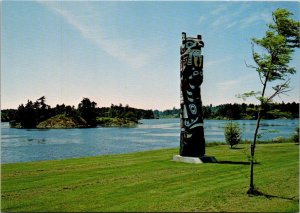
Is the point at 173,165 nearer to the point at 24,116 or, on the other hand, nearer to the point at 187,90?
the point at 187,90

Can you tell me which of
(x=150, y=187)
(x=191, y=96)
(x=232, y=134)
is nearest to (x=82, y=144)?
(x=232, y=134)

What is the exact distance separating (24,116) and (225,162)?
429ft

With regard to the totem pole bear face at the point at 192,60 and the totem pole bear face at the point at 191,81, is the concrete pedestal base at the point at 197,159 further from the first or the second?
the totem pole bear face at the point at 192,60

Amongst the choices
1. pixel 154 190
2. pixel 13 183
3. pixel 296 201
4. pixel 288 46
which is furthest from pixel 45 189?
pixel 288 46

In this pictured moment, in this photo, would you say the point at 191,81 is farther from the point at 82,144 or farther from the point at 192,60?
the point at 82,144

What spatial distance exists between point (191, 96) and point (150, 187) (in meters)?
10.7

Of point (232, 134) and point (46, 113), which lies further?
point (46, 113)

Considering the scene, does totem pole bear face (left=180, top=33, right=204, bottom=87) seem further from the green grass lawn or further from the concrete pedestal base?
the green grass lawn

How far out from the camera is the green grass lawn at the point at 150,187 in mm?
13719

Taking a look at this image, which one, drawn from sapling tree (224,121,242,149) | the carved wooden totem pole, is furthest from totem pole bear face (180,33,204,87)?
sapling tree (224,121,242,149)

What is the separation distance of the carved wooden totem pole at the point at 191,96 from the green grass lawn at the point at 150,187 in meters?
2.39

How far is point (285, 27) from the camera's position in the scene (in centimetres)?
1583

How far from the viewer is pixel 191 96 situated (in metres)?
26.0

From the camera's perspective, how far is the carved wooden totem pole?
84.4 feet
